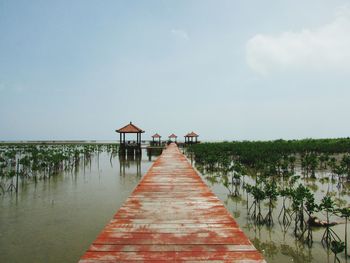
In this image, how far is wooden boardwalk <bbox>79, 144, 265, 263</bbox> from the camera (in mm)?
2426

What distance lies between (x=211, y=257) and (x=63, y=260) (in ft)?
11.0

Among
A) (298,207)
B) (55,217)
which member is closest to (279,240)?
(298,207)

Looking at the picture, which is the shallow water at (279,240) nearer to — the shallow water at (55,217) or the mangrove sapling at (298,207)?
the mangrove sapling at (298,207)

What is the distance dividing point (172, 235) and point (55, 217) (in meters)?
5.12

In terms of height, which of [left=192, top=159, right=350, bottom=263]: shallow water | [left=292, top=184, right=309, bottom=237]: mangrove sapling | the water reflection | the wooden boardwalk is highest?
the wooden boardwalk

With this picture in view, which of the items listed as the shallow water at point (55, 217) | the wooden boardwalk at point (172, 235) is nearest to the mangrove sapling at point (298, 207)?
the wooden boardwalk at point (172, 235)

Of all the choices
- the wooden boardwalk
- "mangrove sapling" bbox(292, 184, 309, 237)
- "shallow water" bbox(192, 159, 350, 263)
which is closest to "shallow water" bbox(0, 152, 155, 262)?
the wooden boardwalk

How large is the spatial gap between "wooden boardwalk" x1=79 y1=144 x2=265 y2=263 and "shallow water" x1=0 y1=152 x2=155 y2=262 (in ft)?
5.97

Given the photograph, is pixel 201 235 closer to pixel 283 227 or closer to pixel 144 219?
pixel 144 219

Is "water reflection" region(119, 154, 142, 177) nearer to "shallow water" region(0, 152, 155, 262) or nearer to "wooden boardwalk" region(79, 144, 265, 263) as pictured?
"shallow water" region(0, 152, 155, 262)

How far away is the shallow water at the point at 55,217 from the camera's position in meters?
4.78

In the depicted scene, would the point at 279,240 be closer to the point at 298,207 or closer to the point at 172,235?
the point at 298,207

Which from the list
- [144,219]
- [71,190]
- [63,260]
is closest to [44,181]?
[71,190]

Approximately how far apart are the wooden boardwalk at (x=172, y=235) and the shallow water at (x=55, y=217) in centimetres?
182
